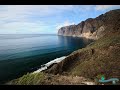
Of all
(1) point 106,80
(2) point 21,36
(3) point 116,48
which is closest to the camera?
(1) point 106,80

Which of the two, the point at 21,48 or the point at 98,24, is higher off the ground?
the point at 98,24

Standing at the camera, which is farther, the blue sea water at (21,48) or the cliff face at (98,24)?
the cliff face at (98,24)

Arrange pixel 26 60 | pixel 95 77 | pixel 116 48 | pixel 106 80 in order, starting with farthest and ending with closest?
1. pixel 26 60
2. pixel 116 48
3. pixel 95 77
4. pixel 106 80

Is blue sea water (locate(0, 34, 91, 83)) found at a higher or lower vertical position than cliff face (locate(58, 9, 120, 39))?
lower

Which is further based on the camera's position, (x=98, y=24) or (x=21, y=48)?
(x=98, y=24)

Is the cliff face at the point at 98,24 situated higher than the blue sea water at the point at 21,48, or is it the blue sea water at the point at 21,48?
the cliff face at the point at 98,24

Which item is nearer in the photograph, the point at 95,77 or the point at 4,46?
the point at 95,77

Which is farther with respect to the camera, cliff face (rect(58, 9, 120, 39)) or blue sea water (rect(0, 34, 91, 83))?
cliff face (rect(58, 9, 120, 39))
